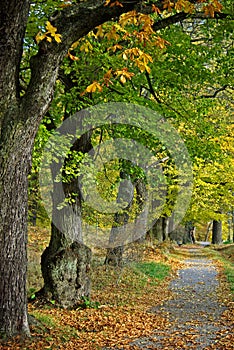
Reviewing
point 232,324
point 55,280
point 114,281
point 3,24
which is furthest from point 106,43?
point 114,281

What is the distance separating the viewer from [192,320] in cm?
991

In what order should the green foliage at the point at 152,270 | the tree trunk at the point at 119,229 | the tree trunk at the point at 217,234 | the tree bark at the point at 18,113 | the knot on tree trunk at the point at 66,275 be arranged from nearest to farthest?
the tree bark at the point at 18,113
the knot on tree trunk at the point at 66,275
the tree trunk at the point at 119,229
the green foliage at the point at 152,270
the tree trunk at the point at 217,234

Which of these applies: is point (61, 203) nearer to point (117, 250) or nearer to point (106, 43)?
point (106, 43)

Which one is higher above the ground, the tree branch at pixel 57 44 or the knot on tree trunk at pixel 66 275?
the tree branch at pixel 57 44

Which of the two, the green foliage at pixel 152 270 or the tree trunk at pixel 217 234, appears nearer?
the green foliage at pixel 152 270

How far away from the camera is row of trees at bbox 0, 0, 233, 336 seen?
6176 mm

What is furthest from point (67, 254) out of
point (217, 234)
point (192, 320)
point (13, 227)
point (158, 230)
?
point (217, 234)

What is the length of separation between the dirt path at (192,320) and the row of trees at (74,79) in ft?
8.07

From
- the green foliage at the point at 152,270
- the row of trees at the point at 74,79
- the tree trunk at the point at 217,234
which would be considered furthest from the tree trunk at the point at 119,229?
the tree trunk at the point at 217,234

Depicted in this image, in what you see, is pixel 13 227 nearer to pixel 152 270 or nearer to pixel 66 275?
pixel 66 275

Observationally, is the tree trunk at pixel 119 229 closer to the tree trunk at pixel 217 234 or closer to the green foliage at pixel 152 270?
the green foliage at pixel 152 270

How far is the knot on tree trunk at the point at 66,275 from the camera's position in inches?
400

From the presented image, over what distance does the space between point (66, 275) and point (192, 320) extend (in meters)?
3.19

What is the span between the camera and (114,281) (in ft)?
48.4
